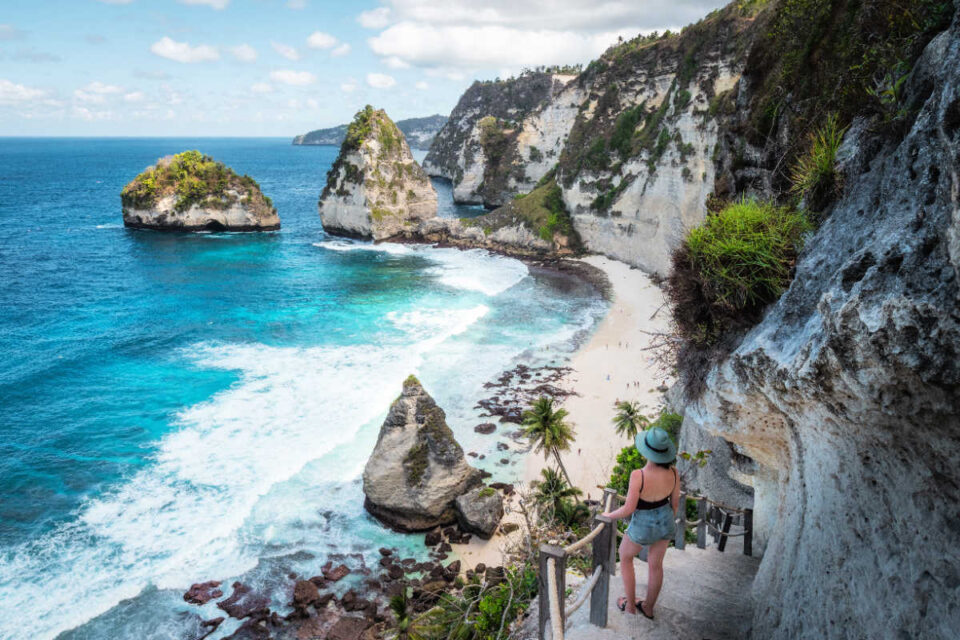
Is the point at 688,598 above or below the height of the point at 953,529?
below

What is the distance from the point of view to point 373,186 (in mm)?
68812

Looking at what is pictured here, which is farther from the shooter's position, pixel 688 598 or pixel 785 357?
pixel 688 598

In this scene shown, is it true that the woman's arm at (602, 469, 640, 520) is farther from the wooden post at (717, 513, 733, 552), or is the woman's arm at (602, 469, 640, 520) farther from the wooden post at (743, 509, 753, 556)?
the wooden post at (743, 509, 753, 556)

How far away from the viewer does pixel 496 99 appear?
131500 millimetres

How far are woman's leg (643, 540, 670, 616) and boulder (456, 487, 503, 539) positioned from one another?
12.8m

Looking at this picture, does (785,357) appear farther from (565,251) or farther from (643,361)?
(565,251)

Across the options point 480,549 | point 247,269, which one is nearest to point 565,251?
point 247,269

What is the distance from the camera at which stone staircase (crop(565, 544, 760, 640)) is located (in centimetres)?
654

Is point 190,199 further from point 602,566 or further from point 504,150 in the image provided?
point 602,566

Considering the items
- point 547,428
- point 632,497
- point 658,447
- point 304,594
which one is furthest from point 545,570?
point 547,428

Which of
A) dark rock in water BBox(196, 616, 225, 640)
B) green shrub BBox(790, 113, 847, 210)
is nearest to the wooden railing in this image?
green shrub BBox(790, 113, 847, 210)

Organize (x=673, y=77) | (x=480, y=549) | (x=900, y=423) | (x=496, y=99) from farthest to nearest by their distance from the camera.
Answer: (x=496, y=99) → (x=673, y=77) → (x=480, y=549) → (x=900, y=423)

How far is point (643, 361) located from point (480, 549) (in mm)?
18049

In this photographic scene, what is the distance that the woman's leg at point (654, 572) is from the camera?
258 inches
